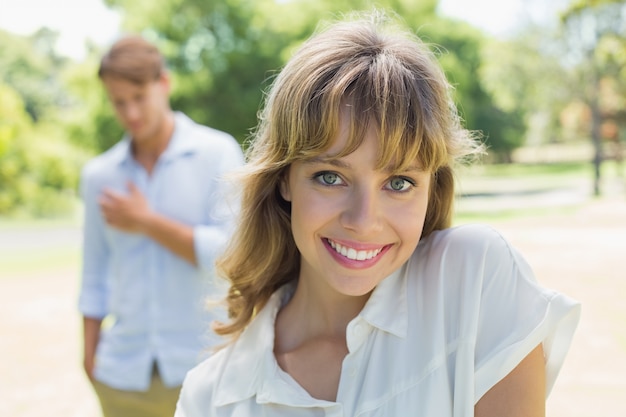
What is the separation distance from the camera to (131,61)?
2482 millimetres


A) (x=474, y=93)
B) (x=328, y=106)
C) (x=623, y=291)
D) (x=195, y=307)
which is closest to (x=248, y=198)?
(x=328, y=106)

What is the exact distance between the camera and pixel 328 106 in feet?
3.78

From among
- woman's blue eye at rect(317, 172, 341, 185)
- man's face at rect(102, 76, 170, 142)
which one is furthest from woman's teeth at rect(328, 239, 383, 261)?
man's face at rect(102, 76, 170, 142)

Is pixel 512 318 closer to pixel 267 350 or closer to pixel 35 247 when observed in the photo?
pixel 267 350

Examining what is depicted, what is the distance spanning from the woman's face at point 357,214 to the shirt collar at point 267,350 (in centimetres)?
4

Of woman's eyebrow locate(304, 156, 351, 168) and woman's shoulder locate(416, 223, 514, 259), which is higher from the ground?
woman's eyebrow locate(304, 156, 351, 168)

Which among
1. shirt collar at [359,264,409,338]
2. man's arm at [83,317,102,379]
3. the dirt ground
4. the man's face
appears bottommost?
the dirt ground

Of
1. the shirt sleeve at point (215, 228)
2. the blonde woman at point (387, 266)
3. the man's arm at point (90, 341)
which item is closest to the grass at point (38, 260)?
the man's arm at point (90, 341)

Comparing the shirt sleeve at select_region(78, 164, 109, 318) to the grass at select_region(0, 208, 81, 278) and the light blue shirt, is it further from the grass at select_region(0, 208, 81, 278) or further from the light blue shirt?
the grass at select_region(0, 208, 81, 278)

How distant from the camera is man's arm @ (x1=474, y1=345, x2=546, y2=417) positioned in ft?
3.74

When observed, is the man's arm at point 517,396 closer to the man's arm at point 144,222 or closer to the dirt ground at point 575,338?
the man's arm at point 144,222

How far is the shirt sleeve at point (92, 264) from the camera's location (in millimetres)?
2561

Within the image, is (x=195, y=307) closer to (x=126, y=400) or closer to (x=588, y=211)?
(x=126, y=400)

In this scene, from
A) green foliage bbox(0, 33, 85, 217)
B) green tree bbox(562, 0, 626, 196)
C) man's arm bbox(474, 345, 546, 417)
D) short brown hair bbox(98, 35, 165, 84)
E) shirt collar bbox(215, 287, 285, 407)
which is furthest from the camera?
green foliage bbox(0, 33, 85, 217)
